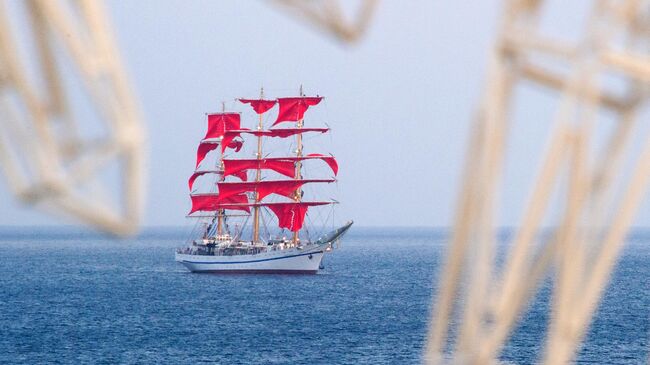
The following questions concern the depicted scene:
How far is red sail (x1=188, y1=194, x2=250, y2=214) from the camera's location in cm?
10925

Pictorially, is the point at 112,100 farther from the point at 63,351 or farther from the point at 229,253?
the point at 229,253

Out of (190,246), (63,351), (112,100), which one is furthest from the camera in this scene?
(190,246)

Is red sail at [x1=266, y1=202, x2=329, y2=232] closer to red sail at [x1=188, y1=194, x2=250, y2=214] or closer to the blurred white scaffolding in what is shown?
red sail at [x1=188, y1=194, x2=250, y2=214]

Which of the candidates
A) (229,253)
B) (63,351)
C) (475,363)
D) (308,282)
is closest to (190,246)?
(229,253)

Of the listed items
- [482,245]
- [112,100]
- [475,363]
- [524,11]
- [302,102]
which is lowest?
[475,363]

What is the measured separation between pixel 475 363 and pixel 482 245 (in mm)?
260

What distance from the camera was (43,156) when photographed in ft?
7.47

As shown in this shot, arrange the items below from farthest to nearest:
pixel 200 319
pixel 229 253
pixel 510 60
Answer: pixel 229 253 → pixel 200 319 → pixel 510 60

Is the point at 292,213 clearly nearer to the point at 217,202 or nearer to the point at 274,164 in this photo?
the point at 274,164

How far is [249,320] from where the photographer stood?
73.8 m

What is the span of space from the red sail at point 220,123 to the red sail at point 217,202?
571 cm

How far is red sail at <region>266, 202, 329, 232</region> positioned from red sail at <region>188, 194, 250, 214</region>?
525cm

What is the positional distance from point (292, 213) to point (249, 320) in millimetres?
31181

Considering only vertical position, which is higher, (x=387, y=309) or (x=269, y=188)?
(x=269, y=188)
